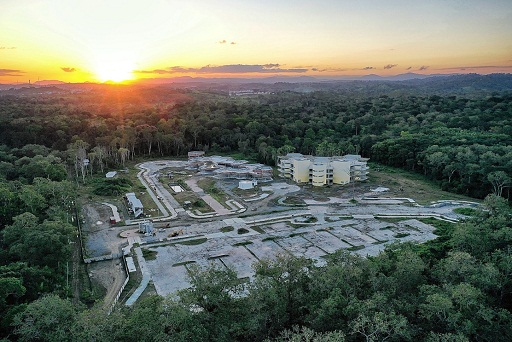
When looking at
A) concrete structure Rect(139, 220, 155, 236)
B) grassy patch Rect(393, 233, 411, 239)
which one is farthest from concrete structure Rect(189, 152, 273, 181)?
grassy patch Rect(393, 233, 411, 239)

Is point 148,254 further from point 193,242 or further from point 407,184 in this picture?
point 407,184

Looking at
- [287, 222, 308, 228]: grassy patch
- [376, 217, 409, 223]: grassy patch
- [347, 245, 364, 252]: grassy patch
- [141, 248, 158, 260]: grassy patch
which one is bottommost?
[376, 217, 409, 223]: grassy patch

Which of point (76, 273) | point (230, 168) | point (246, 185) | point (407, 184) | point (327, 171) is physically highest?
point (327, 171)

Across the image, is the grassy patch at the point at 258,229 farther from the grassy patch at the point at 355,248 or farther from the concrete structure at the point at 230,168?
the concrete structure at the point at 230,168

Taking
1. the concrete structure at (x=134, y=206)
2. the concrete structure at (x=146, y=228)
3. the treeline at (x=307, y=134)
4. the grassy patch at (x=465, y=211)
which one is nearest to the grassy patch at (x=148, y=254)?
the concrete structure at (x=146, y=228)

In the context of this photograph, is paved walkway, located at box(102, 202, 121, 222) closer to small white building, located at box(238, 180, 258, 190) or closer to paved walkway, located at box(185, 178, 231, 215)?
paved walkway, located at box(185, 178, 231, 215)

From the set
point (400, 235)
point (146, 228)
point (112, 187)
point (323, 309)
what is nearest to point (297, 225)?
point (400, 235)

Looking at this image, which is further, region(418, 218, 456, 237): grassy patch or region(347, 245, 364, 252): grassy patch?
region(418, 218, 456, 237): grassy patch
